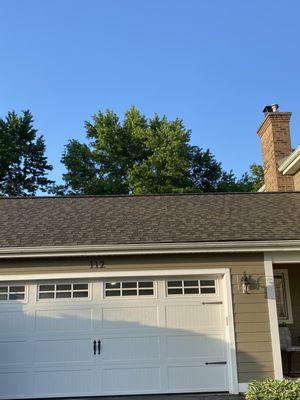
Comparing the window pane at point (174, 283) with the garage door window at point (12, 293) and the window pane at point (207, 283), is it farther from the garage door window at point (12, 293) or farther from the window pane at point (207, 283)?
the garage door window at point (12, 293)

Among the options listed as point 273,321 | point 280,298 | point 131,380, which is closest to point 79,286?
point 131,380

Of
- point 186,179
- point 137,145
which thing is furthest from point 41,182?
point 186,179

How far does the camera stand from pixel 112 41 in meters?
13.5

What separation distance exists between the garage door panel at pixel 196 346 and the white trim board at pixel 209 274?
0.21 meters

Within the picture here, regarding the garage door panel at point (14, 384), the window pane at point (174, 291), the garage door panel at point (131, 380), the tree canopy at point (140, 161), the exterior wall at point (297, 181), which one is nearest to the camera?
the garage door panel at point (14, 384)

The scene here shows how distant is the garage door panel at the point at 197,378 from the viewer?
27.6ft

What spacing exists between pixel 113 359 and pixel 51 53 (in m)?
9.81

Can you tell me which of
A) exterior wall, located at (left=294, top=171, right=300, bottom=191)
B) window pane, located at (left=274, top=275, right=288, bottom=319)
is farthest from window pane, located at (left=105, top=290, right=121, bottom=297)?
exterior wall, located at (left=294, top=171, right=300, bottom=191)

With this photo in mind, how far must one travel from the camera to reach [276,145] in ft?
45.6

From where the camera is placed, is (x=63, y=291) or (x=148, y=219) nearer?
(x=63, y=291)

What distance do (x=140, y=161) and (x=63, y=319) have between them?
75.8 feet

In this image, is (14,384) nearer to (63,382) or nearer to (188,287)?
(63,382)

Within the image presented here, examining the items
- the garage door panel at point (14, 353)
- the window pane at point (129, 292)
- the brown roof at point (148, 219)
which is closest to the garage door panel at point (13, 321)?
the garage door panel at point (14, 353)

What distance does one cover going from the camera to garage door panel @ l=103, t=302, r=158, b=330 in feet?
28.3
